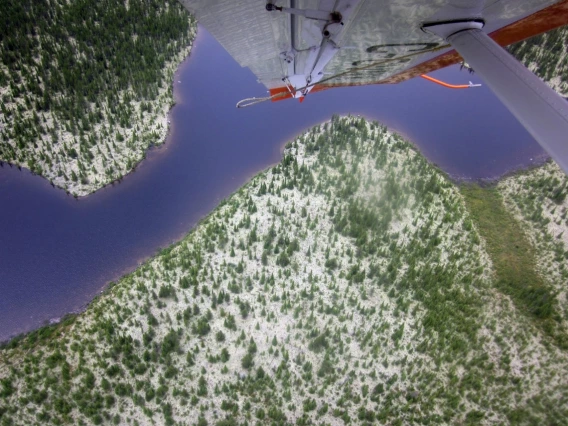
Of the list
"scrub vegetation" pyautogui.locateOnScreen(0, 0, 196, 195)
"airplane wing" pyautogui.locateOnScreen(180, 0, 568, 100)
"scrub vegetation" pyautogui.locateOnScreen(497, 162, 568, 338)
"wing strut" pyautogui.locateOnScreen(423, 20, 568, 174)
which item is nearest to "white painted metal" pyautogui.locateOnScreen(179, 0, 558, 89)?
"airplane wing" pyautogui.locateOnScreen(180, 0, 568, 100)

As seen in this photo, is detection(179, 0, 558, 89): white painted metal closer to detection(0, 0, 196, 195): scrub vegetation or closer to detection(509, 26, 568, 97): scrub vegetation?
detection(0, 0, 196, 195): scrub vegetation

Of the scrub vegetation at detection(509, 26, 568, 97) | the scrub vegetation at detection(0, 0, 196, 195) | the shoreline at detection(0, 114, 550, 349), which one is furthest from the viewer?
the scrub vegetation at detection(509, 26, 568, 97)

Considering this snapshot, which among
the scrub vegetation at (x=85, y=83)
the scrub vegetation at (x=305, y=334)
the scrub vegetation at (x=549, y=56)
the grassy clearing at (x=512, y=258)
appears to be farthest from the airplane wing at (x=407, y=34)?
the scrub vegetation at (x=549, y=56)

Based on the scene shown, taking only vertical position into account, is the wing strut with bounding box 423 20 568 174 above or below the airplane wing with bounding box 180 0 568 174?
below

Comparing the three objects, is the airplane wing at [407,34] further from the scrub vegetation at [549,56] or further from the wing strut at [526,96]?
the scrub vegetation at [549,56]

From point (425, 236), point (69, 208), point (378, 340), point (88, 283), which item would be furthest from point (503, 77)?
point (69, 208)

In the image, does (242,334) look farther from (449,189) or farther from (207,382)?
(449,189)
